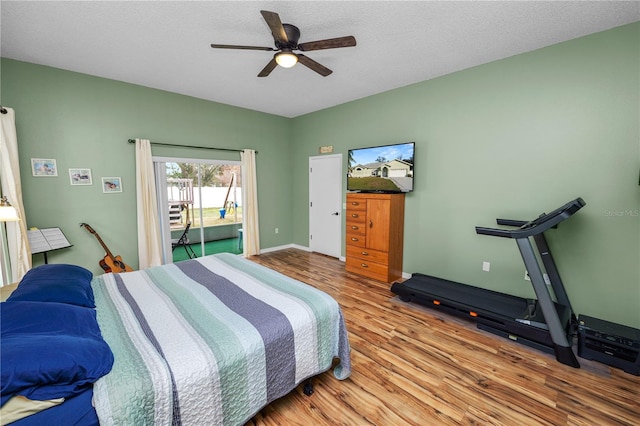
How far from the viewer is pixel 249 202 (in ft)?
16.5

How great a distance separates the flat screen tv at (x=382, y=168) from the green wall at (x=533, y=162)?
7.5 inches

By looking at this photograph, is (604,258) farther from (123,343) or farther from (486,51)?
(123,343)

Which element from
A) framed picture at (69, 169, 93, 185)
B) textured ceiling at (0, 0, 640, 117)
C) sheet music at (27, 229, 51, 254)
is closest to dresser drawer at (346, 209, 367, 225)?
textured ceiling at (0, 0, 640, 117)

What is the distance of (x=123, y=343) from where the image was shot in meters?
1.36

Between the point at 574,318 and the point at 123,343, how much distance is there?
3.86 metres

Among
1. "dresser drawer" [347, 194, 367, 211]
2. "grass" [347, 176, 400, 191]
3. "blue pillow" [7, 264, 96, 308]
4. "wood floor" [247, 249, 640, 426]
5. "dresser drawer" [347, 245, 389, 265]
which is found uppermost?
"grass" [347, 176, 400, 191]

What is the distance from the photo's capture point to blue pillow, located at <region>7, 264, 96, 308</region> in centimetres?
158

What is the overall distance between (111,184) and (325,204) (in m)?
3.46

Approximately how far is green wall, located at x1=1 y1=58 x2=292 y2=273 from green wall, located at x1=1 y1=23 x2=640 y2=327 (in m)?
0.01

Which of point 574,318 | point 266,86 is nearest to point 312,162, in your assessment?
point 266,86

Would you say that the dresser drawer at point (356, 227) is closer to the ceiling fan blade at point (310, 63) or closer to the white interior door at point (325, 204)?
the white interior door at point (325, 204)

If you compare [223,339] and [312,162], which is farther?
[312,162]

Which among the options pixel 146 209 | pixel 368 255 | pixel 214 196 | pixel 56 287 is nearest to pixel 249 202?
pixel 214 196

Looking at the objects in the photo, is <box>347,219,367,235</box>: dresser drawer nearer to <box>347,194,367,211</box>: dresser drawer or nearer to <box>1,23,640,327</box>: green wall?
<box>347,194,367,211</box>: dresser drawer
